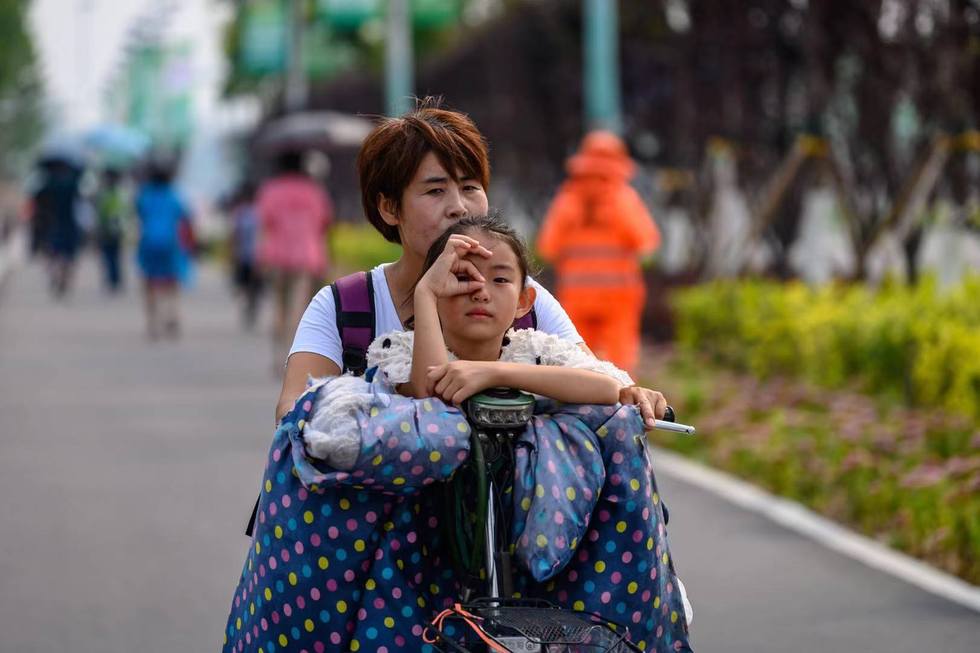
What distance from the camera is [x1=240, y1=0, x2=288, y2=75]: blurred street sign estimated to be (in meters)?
44.8

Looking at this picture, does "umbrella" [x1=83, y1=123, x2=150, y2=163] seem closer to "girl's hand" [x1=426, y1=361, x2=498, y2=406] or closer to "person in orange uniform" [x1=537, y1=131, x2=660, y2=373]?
"person in orange uniform" [x1=537, y1=131, x2=660, y2=373]

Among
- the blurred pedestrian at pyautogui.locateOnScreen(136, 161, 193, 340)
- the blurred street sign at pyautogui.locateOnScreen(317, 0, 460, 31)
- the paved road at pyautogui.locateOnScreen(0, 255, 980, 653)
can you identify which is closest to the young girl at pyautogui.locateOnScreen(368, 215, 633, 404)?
the paved road at pyautogui.locateOnScreen(0, 255, 980, 653)

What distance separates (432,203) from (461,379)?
1.94ft

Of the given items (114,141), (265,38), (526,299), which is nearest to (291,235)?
(526,299)

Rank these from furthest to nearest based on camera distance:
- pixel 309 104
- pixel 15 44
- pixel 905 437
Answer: pixel 15 44 → pixel 309 104 → pixel 905 437

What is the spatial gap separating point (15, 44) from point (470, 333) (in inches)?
3126

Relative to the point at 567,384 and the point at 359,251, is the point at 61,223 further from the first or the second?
the point at 567,384

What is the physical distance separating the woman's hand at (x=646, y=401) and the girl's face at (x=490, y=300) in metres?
0.28

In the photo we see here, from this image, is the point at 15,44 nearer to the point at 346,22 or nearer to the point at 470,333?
the point at 346,22

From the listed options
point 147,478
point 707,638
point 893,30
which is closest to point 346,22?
point 893,30

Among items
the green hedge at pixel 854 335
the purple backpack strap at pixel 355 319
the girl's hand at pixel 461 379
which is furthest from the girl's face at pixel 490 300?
the green hedge at pixel 854 335

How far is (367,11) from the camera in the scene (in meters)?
33.8

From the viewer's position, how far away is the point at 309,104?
47.5 meters

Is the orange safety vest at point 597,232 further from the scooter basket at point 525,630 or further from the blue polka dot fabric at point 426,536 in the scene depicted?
the scooter basket at point 525,630
